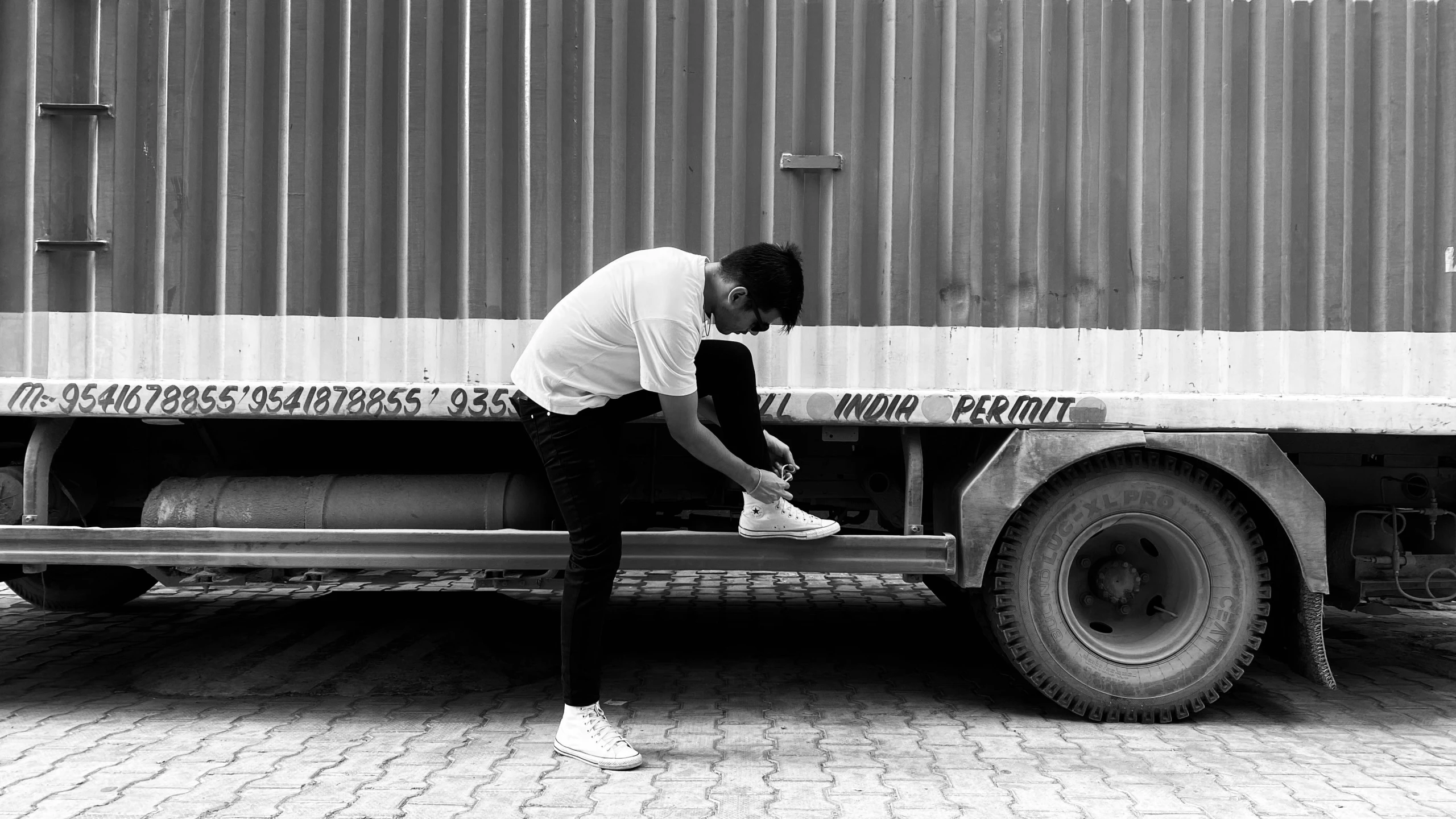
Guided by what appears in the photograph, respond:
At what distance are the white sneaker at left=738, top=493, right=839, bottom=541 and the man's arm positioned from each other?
282 mm

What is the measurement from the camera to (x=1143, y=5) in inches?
156

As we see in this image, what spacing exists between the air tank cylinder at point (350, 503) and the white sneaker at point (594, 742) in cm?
88

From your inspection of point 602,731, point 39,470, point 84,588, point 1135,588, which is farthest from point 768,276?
point 84,588

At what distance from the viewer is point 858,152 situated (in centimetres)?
395

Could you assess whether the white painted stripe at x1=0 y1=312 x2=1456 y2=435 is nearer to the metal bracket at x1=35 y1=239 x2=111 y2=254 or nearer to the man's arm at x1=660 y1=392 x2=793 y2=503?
the metal bracket at x1=35 y1=239 x2=111 y2=254

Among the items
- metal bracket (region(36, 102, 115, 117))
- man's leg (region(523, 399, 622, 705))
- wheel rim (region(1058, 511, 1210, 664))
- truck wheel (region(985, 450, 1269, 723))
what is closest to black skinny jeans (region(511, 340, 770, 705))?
man's leg (region(523, 399, 622, 705))

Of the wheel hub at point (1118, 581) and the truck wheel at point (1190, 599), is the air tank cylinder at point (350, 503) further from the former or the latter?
the wheel hub at point (1118, 581)

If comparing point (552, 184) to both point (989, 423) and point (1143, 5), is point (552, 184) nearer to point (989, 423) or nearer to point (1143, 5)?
point (989, 423)

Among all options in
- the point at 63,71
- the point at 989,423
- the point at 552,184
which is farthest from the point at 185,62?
the point at 989,423

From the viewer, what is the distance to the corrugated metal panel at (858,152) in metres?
3.91

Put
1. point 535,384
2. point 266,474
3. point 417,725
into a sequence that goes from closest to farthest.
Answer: point 535,384 → point 417,725 → point 266,474

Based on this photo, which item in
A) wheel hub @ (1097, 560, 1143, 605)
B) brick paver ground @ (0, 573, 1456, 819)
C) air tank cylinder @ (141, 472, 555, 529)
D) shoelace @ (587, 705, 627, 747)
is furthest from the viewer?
wheel hub @ (1097, 560, 1143, 605)

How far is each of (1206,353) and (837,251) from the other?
4.61ft

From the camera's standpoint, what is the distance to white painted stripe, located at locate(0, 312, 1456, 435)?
3.86 metres
